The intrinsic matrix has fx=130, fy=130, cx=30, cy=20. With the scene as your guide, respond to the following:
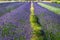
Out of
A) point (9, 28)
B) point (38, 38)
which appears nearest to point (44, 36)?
point (38, 38)

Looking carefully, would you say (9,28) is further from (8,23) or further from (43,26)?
(43,26)

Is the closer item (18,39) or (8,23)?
(18,39)

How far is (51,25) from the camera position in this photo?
24.9 inches

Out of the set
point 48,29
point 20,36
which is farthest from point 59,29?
point 20,36

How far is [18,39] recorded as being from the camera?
55 centimetres

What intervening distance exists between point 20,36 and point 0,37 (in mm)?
88

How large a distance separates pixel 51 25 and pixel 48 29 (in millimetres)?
40

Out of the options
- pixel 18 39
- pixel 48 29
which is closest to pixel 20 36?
pixel 18 39

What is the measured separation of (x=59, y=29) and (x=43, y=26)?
0.10 metres

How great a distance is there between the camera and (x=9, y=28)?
624mm

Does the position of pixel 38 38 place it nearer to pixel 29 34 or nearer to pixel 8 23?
pixel 29 34

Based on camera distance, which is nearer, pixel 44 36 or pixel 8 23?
pixel 44 36

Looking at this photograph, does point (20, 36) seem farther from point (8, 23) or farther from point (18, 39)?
point (8, 23)

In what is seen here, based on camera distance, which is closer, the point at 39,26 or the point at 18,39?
the point at 18,39
